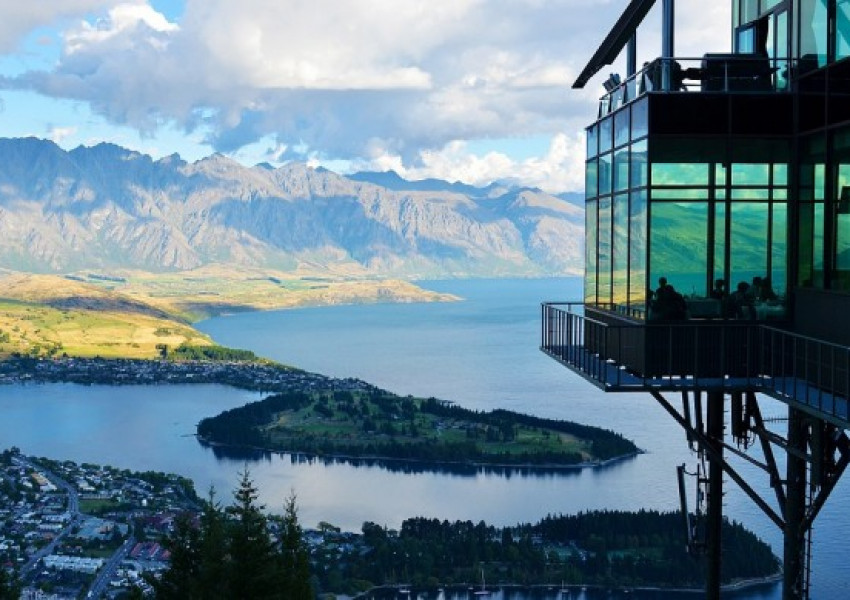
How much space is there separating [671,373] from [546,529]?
82535 millimetres

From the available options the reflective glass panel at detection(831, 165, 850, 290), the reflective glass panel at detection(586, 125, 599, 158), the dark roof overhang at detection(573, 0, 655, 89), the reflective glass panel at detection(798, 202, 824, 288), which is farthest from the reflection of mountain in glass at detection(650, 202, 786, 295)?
the dark roof overhang at detection(573, 0, 655, 89)

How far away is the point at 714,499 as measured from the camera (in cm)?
1836

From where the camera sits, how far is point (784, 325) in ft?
54.2

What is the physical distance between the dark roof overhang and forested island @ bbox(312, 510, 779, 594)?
221 feet

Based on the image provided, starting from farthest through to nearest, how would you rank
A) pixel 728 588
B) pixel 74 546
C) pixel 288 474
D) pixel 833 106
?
pixel 288 474
pixel 74 546
pixel 728 588
pixel 833 106

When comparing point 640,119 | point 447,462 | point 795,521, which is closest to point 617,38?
point 640,119

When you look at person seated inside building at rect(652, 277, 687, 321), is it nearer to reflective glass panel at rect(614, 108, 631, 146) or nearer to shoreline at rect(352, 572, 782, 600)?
reflective glass panel at rect(614, 108, 631, 146)

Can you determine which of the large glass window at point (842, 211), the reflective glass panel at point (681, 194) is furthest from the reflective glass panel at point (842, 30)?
the reflective glass panel at point (681, 194)

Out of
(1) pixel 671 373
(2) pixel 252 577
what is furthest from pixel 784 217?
(2) pixel 252 577

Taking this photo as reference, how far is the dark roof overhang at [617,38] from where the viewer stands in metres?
19.1

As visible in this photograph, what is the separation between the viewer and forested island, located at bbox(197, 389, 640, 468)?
128625 mm

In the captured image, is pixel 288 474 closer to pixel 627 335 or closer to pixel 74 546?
pixel 74 546

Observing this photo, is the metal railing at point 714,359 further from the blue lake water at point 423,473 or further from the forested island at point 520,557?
the forested island at point 520,557

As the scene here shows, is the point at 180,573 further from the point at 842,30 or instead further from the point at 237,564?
the point at 842,30
